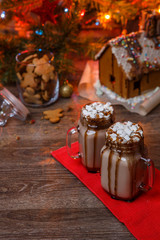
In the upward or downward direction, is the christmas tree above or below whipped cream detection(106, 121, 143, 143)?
above

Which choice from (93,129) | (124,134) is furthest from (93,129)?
(124,134)

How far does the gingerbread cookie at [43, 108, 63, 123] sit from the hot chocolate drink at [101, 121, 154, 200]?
0.47m

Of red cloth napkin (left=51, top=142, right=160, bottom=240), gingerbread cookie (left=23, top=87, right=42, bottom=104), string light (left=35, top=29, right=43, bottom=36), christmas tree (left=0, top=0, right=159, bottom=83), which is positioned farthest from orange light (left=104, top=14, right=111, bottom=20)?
red cloth napkin (left=51, top=142, right=160, bottom=240)

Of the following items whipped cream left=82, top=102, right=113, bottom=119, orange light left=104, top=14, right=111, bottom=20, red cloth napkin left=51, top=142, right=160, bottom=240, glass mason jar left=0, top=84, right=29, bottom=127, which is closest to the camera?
red cloth napkin left=51, top=142, right=160, bottom=240

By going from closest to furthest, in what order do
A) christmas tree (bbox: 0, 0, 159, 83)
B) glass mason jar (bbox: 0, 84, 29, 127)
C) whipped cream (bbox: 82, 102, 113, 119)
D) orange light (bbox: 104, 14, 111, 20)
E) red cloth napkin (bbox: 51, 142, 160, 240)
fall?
red cloth napkin (bbox: 51, 142, 160, 240), whipped cream (bbox: 82, 102, 113, 119), glass mason jar (bbox: 0, 84, 29, 127), christmas tree (bbox: 0, 0, 159, 83), orange light (bbox: 104, 14, 111, 20)

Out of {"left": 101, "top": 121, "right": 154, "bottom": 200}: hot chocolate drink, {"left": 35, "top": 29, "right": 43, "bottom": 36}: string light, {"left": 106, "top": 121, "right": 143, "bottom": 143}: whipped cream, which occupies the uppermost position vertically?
{"left": 35, "top": 29, "right": 43, "bottom": 36}: string light

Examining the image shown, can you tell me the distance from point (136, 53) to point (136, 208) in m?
0.70

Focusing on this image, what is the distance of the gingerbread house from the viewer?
3.88ft

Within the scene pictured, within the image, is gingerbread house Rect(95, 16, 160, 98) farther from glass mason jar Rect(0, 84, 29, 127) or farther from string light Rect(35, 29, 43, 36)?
glass mason jar Rect(0, 84, 29, 127)

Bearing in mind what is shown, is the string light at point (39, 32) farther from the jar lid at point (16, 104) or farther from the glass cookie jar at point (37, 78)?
the jar lid at point (16, 104)

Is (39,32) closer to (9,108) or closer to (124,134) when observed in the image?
(9,108)

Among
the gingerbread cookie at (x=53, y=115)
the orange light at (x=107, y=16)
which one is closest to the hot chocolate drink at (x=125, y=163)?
the gingerbread cookie at (x=53, y=115)

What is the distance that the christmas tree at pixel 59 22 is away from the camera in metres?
1.27

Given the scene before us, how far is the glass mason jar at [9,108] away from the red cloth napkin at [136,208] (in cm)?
38
